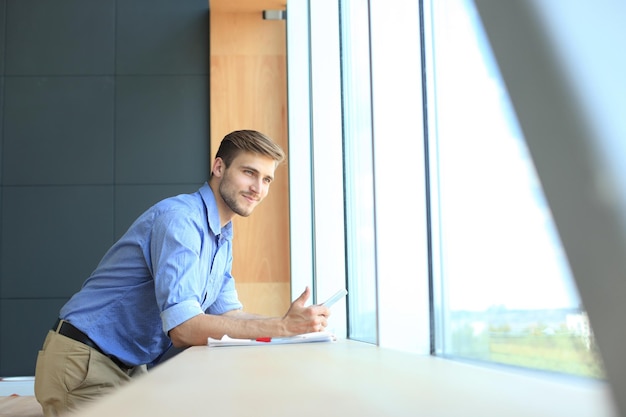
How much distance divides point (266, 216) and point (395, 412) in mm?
3376

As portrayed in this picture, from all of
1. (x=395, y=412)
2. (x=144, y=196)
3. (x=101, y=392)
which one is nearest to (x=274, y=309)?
Result: (x=144, y=196)

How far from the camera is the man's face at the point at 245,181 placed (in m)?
2.11

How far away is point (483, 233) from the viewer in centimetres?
128

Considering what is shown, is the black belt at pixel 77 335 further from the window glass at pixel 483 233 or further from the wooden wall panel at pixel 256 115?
the wooden wall panel at pixel 256 115

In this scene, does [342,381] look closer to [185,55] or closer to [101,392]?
[101,392]

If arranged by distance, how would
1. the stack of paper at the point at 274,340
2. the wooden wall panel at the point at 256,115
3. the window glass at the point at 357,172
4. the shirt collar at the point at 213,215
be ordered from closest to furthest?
1. the stack of paper at the point at 274,340
2. the shirt collar at the point at 213,215
3. the window glass at the point at 357,172
4. the wooden wall panel at the point at 256,115

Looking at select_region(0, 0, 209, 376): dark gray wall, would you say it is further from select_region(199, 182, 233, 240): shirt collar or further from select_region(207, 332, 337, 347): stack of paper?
select_region(207, 332, 337, 347): stack of paper

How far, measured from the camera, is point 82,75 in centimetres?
421

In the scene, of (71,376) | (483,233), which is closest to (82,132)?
(71,376)

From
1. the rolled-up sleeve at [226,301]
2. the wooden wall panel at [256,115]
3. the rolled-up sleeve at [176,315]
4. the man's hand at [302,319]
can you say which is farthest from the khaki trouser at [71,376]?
the wooden wall panel at [256,115]

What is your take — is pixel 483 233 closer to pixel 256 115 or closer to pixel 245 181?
pixel 245 181

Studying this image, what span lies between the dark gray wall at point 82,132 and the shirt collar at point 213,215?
2068 millimetres

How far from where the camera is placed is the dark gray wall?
13.4 feet

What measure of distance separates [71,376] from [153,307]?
28 cm
